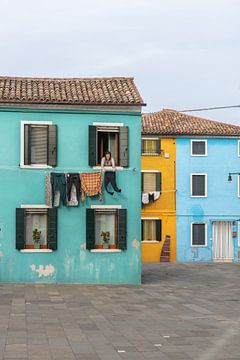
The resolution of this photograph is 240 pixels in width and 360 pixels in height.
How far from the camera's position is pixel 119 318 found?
1393 cm

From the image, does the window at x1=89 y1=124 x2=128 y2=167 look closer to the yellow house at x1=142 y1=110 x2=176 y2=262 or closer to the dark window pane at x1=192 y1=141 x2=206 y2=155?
the yellow house at x1=142 y1=110 x2=176 y2=262

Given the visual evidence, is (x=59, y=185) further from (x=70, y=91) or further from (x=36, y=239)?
(x=70, y=91)

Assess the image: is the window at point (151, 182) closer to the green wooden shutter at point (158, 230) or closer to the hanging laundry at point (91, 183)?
the green wooden shutter at point (158, 230)

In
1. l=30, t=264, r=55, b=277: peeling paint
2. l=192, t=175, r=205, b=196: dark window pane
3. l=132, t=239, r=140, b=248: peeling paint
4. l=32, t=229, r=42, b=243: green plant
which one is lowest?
l=30, t=264, r=55, b=277: peeling paint

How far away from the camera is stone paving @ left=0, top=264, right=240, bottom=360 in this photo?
10.1m

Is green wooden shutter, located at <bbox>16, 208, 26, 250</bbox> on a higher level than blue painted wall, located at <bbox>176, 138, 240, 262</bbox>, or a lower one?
lower

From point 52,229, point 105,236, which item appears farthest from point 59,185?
point 105,236

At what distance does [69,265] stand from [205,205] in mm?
16488

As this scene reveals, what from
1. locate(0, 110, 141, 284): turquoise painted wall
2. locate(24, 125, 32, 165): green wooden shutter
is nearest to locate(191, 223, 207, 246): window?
locate(0, 110, 141, 284): turquoise painted wall

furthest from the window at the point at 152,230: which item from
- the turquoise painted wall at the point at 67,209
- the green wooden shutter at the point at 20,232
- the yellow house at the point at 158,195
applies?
the green wooden shutter at the point at 20,232

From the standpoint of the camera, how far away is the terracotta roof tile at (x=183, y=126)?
36.2 meters

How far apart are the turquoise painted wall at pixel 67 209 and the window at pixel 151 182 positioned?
45.5 ft

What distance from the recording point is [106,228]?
2223cm

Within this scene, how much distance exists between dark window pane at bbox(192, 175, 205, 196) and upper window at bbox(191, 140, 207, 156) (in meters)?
1.44
